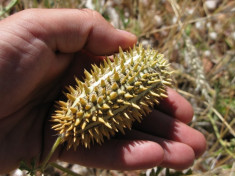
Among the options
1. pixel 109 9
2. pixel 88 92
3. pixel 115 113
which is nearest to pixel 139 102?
pixel 115 113

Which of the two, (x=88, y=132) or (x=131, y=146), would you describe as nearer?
(x=88, y=132)

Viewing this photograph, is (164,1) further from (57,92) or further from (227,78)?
(57,92)

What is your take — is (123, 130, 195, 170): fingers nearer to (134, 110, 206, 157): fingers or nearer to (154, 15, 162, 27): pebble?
(134, 110, 206, 157): fingers

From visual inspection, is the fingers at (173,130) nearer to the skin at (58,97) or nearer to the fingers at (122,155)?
the skin at (58,97)

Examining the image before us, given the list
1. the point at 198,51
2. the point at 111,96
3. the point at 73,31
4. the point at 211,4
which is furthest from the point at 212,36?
the point at 111,96

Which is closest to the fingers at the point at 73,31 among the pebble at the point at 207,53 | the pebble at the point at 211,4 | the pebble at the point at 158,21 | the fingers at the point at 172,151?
the fingers at the point at 172,151

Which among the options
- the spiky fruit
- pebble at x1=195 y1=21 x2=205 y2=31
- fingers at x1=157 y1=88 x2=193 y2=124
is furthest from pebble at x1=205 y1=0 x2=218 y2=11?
the spiky fruit
